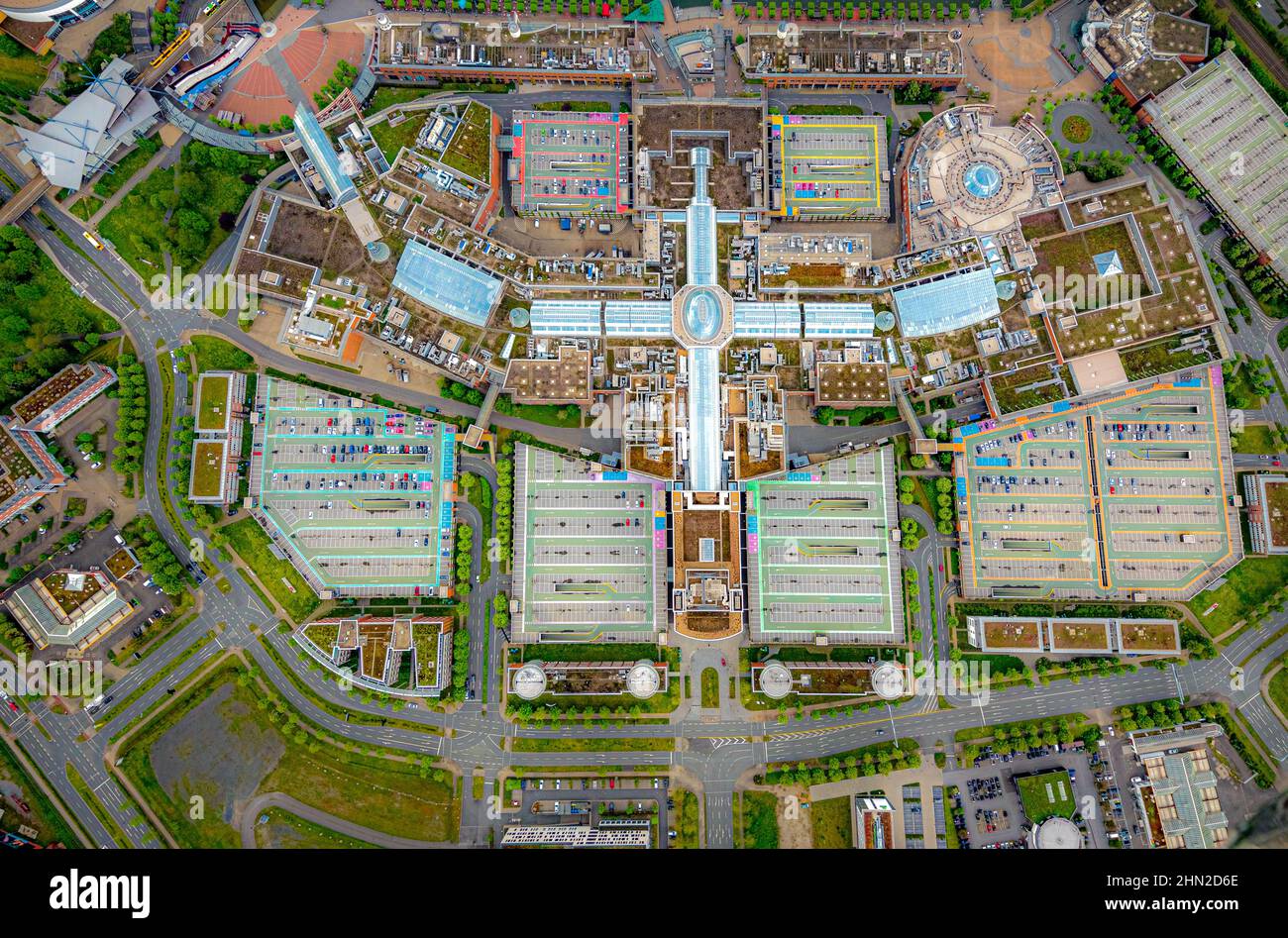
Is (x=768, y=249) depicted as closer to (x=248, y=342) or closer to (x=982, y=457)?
(x=982, y=457)

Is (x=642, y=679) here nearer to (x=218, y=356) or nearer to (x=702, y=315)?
(x=702, y=315)

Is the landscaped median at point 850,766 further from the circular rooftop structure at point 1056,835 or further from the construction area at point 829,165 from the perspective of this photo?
the construction area at point 829,165

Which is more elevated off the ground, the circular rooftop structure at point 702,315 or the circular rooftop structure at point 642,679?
the circular rooftop structure at point 702,315


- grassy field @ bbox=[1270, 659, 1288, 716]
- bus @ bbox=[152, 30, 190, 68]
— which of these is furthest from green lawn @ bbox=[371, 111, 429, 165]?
grassy field @ bbox=[1270, 659, 1288, 716]

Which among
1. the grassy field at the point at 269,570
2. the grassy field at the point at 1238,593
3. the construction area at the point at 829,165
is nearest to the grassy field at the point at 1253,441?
the grassy field at the point at 1238,593

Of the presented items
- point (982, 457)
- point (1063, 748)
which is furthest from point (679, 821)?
point (982, 457)

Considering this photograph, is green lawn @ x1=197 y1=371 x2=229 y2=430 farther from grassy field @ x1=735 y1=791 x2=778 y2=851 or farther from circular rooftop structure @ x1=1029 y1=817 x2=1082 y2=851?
circular rooftop structure @ x1=1029 y1=817 x2=1082 y2=851
